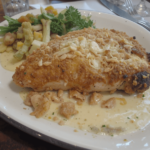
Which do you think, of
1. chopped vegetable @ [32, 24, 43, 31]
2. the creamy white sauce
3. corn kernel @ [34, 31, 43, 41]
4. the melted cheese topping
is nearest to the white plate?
the creamy white sauce

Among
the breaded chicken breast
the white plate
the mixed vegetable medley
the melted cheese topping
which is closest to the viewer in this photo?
the white plate

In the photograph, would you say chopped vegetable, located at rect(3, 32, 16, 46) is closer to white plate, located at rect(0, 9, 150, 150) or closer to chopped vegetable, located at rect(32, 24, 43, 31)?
chopped vegetable, located at rect(32, 24, 43, 31)

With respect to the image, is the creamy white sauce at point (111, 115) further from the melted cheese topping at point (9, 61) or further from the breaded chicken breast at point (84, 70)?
the melted cheese topping at point (9, 61)

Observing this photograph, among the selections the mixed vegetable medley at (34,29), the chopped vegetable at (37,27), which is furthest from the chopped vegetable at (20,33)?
the chopped vegetable at (37,27)

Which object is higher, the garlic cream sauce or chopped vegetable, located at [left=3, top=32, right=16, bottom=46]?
chopped vegetable, located at [left=3, top=32, right=16, bottom=46]

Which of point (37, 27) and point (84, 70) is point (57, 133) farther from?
point (37, 27)

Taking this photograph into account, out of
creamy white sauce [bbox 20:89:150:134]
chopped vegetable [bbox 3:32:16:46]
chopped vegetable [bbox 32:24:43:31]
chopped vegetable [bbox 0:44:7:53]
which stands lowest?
creamy white sauce [bbox 20:89:150:134]

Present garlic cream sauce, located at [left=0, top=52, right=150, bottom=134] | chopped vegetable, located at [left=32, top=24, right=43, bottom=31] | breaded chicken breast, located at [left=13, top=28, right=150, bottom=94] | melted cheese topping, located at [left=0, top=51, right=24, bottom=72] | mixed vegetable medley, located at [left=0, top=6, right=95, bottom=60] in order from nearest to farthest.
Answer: garlic cream sauce, located at [left=0, top=52, right=150, bottom=134] → breaded chicken breast, located at [left=13, top=28, right=150, bottom=94] → melted cheese topping, located at [left=0, top=51, right=24, bottom=72] → mixed vegetable medley, located at [left=0, top=6, right=95, bottom=60] → chopped vegetable, located at [left=32, top=24, right=43, bottom=31]
